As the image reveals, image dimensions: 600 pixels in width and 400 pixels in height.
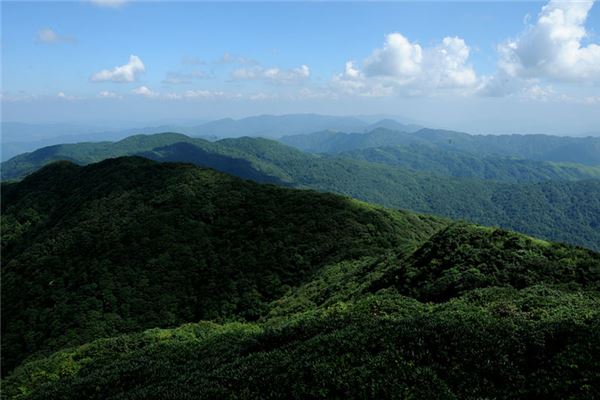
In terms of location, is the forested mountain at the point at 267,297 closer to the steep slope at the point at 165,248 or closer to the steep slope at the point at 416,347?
the steep slope at the point at 416,347

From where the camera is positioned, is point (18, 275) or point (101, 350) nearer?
point (101, 350)

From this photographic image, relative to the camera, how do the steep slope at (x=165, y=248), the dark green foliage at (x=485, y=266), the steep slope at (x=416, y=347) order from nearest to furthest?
the steep slope at (x=416, y=347), the dark green foliage at (x=485, y=266), the steep slope at (x=165, y=248)

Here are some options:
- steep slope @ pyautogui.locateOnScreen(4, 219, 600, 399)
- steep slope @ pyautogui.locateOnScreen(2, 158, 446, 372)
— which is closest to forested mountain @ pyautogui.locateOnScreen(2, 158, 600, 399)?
steep slope @ pyautogui.locateOnScreen(4, 219, 600, 399)

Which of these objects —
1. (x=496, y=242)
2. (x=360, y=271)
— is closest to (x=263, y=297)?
(x=360, y=271)

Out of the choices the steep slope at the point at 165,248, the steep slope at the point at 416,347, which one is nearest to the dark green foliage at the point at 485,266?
the steep slope at the point at 416,347

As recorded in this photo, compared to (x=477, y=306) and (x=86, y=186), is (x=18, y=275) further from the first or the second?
(x=477, y=306)

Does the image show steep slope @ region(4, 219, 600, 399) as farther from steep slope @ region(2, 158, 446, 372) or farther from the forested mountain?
steep slope @ region(2, 158, 446, 372)
